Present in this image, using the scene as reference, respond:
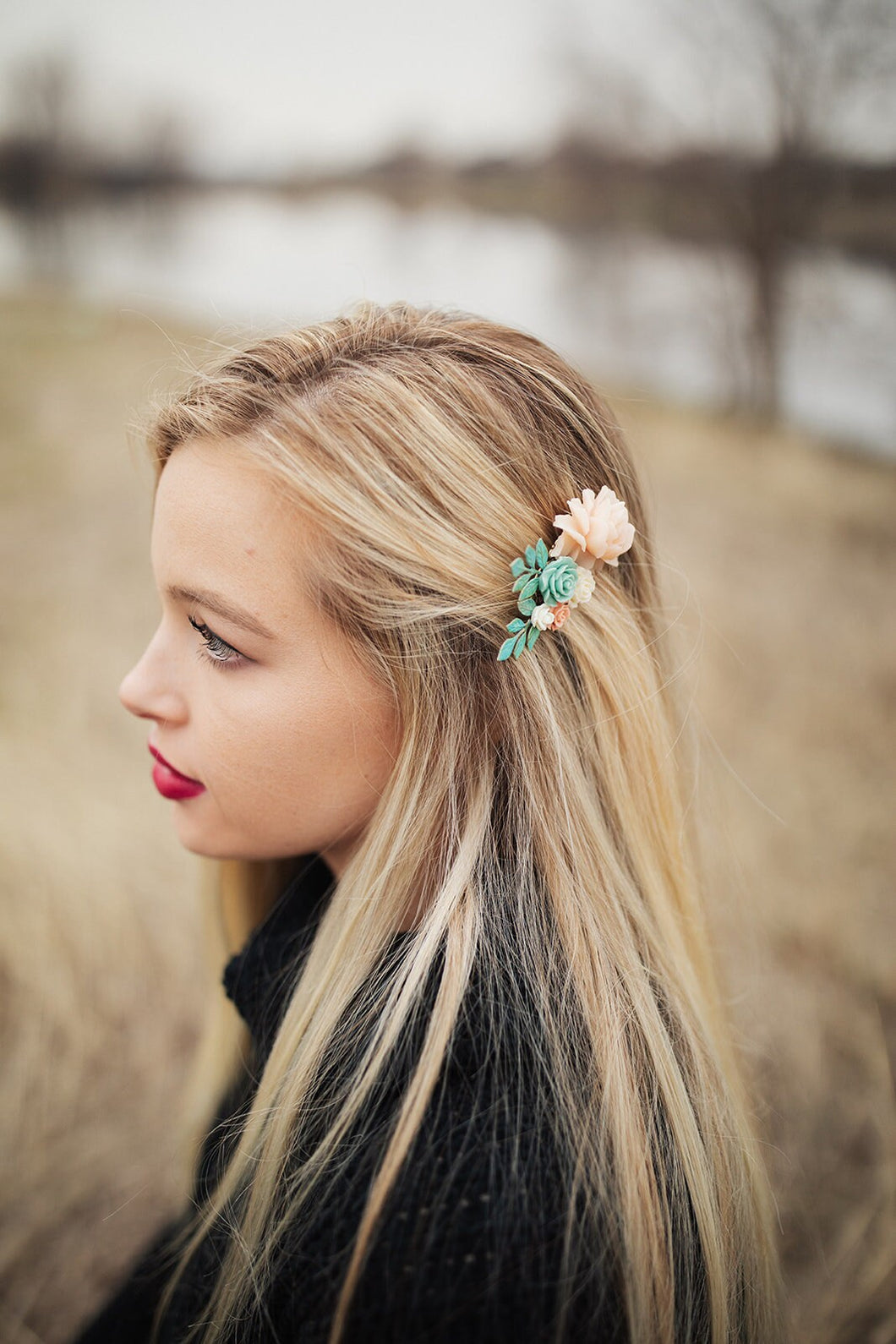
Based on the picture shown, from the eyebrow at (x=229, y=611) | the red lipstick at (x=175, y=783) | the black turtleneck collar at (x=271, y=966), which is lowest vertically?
the black turtleneck collar at (x=271, y=966)

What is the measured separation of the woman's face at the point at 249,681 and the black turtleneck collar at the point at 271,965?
6.2 inches

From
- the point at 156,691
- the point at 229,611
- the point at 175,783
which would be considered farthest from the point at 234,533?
the point at 175,783

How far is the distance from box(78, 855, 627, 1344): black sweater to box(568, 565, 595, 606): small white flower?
452mm

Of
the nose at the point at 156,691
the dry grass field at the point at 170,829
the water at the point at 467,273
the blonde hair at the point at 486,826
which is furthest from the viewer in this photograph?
the water at the point at 467,273

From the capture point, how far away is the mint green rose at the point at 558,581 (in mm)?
968

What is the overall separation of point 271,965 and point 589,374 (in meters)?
2.82

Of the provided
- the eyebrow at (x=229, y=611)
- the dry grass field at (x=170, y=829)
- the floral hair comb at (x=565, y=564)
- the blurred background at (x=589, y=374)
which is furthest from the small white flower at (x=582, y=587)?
the blurred background at (x=589, y=374)

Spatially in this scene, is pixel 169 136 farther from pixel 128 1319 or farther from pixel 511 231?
pixel 128 1319

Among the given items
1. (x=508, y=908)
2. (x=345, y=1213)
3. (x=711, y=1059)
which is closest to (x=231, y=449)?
(x=508, y=908)

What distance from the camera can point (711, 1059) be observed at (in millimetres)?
A: 1057

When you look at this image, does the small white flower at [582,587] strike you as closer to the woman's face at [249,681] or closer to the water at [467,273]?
the woman's face at [249,681]

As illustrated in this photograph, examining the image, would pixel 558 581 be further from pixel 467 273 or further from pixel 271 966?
pixel 467 273

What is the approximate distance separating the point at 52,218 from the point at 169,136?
0.57 metres

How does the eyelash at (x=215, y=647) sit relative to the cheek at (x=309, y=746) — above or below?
above
